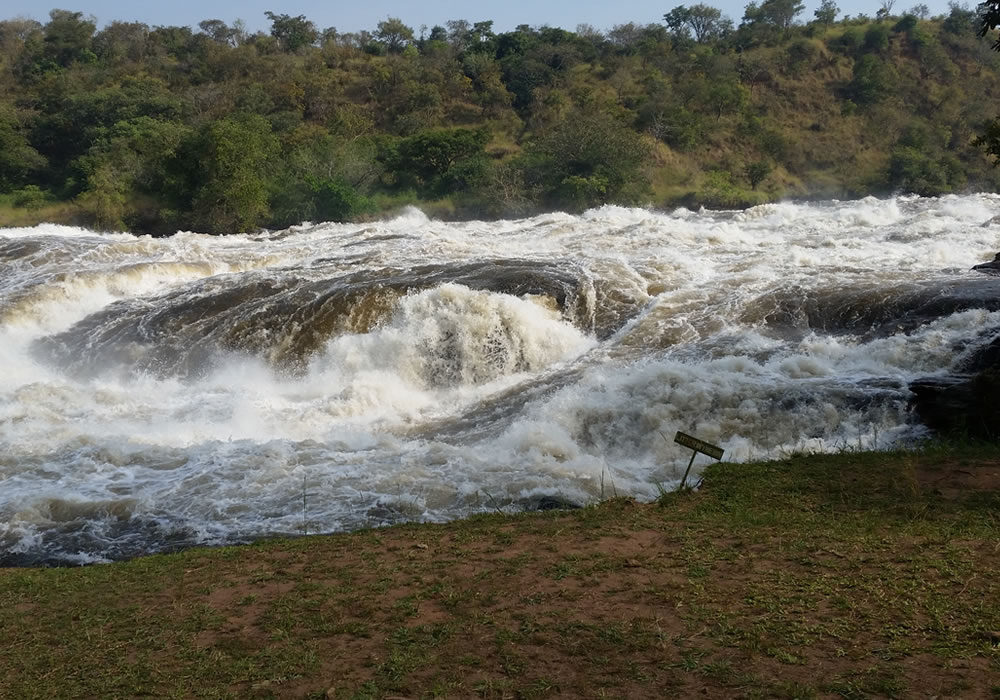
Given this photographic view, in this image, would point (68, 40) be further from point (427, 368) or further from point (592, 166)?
point (427, 368)

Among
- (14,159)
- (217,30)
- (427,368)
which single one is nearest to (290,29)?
(217,30)

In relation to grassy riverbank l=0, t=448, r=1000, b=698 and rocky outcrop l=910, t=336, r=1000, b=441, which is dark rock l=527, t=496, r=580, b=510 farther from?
rocky outcrop l=910, t=336, r=1000, b=441

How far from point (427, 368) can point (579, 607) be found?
857 centimetres

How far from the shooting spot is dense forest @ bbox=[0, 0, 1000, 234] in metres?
32.8

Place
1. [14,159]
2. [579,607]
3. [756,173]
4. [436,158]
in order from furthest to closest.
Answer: [756,173], [436,158], [14,159], [579,607]

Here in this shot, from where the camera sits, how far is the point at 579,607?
431 centimetres

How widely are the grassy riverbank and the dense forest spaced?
2598cm

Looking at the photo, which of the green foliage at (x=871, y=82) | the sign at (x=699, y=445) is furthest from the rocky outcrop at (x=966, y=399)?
the green foliage at (x=871, y=82)

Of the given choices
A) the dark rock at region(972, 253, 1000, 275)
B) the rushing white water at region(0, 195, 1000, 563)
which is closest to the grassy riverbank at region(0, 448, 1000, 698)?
the rushing white water at region(0, 195, 1000, 563)

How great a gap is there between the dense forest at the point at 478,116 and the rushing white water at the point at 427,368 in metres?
13.6

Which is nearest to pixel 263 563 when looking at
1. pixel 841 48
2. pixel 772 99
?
pixel 772 99

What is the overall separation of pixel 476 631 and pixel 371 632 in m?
0.55

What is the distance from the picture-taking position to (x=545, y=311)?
544 inches

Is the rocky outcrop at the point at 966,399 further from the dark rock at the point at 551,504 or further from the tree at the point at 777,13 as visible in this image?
the tree at the point at 777,13
